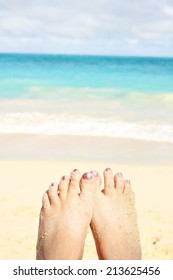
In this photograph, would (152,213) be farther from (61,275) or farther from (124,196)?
(61,275)

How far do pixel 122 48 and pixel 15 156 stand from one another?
30.5 ft

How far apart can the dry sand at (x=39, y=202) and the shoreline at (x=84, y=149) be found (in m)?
0.13

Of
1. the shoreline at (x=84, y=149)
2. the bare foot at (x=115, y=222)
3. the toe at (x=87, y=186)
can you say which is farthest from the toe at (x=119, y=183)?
the shoreline at (x=84, y=149)

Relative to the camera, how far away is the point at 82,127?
422 centimetres

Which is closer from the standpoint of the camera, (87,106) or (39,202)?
(39,202)

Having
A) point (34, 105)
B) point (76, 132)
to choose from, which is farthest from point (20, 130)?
point (34, 105)

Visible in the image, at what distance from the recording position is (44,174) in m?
2.85

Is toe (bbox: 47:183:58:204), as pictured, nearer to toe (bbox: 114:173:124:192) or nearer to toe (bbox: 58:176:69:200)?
toe (bbox: 58:176:69:200)

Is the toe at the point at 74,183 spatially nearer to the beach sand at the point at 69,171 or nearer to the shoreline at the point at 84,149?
the beach sand at the point at 69,171

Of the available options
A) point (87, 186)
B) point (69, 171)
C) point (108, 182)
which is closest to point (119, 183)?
point (108, 182)

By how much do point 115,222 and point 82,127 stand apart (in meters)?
2.57

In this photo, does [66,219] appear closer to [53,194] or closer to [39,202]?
[53,194]

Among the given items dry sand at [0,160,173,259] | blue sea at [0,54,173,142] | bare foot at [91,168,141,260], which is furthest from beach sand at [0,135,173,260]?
blue sea at [0,54,173,142]

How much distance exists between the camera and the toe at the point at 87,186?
1705 millimetres
